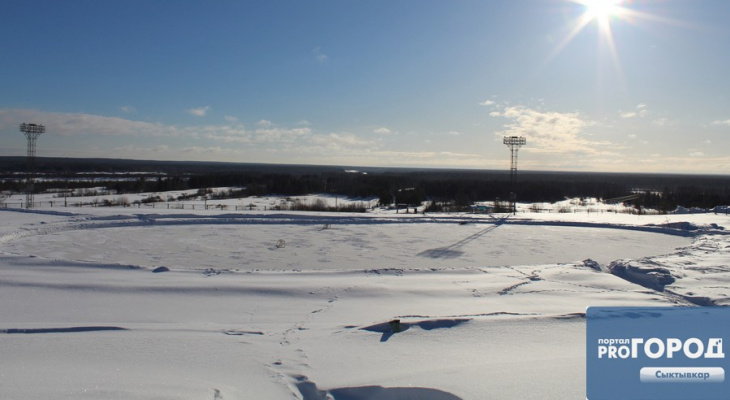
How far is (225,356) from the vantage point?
541 cm

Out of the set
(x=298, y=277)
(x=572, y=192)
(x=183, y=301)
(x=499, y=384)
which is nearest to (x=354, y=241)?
(x=298, y=277)

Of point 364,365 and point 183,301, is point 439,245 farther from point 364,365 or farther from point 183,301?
point 364,365

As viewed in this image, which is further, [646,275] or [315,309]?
[646,275]

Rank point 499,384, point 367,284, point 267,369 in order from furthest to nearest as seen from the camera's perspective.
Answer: point 367,284
point 267,369
point 499,384

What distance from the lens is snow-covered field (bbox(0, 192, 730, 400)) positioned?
15.0 ft

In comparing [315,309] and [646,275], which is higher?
[646,275]

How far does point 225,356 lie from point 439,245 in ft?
39.1

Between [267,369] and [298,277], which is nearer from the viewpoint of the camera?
[267,369]

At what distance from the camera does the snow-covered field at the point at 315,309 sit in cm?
458

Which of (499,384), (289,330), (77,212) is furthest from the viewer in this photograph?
(77,212)

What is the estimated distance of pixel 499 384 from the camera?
443 cm

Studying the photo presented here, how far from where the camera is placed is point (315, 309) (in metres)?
8.09

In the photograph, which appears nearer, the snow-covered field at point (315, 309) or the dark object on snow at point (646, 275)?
the snow-covered field at point (315, 309)

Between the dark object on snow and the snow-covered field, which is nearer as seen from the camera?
the snow-covered field
